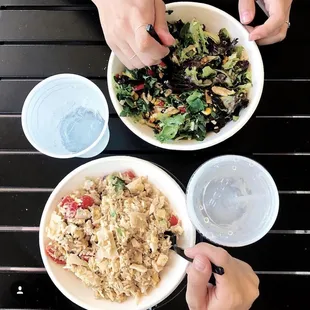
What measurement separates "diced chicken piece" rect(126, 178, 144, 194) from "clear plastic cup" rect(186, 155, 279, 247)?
109 mm

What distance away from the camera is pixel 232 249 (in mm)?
1276

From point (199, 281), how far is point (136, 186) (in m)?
0.28

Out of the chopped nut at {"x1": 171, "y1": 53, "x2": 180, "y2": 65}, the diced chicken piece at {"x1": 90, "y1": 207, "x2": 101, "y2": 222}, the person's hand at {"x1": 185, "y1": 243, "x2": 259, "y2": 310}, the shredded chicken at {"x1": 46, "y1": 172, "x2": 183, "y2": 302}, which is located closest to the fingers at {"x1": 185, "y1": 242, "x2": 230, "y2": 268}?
the person's hand at {"x1": 185, "y1": 243, "x2": 259, "y2": 310}

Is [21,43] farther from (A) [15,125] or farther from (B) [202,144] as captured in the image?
(B) [202,144]

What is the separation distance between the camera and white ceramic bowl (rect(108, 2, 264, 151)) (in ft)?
4.02

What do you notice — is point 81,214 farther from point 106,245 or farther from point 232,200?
point 232,200

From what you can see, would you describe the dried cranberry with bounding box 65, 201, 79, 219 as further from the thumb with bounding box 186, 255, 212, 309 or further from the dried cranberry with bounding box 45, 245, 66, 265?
the thumb with bounding box 186, 255, 212, 309

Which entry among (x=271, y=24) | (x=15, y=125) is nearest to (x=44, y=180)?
(x=15, y=125)

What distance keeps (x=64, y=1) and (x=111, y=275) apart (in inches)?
27.2

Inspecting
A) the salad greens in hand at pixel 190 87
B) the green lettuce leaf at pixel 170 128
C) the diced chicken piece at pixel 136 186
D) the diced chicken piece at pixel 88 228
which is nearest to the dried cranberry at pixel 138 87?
the salad greens in hand at pixel 190 87

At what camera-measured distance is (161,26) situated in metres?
1.17

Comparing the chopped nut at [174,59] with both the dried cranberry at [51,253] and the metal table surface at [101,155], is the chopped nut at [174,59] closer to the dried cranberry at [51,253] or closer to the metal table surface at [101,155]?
the metal table surface at [101,155]

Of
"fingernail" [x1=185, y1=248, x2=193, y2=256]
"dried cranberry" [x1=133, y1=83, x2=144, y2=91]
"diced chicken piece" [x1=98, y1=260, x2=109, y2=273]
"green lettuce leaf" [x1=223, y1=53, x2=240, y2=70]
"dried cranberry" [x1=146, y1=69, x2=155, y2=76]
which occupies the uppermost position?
"green lettuce leaf" [x1=223, y1=53, x2=240, y2=70]

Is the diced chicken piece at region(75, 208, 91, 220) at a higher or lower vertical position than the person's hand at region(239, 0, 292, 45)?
lower
